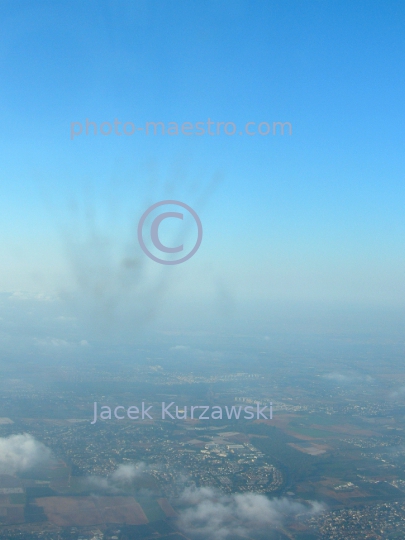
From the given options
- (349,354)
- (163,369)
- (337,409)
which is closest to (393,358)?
(349,354)

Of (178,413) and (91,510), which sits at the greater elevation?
(178,413)

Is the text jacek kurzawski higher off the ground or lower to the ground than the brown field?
higher

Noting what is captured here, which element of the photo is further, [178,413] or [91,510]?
[178,413]

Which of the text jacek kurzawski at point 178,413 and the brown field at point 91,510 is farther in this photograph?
the text jacek kurzawski at point 178,413

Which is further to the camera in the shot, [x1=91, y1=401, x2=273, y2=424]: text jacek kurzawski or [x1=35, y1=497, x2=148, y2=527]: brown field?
[x1=91, y1=401, x2=273, y2=424]: text jacek kurzawski

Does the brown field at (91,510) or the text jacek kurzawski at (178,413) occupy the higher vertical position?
the text jacek kurzawski at (178,413)
